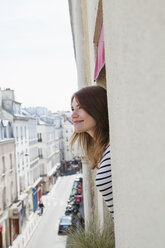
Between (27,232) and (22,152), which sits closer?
(27,232)

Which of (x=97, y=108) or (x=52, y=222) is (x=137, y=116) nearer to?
(x=97, y=108)

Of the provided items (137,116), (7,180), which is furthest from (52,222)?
(137,116)

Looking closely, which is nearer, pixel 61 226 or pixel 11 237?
pixel 61 226

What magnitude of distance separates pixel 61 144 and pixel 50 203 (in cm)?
2404

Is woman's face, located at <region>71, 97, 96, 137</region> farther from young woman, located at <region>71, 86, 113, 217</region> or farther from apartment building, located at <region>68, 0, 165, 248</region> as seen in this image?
apartment building, located at <region>68, 0, 165, 248</region>

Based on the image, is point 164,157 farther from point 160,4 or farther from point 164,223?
point 160,4

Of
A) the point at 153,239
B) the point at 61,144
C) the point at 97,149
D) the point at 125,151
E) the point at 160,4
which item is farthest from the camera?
the point at 61,144

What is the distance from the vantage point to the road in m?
19.4

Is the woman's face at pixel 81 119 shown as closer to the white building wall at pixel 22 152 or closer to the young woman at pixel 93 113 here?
the young woman at pixel 93 113

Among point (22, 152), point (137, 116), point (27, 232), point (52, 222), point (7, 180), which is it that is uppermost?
point (137, 116)

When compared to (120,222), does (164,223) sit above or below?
above

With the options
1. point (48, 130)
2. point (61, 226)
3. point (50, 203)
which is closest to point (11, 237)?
point (61, 226)

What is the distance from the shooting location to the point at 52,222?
24.7 m

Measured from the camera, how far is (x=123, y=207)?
1.06 m
